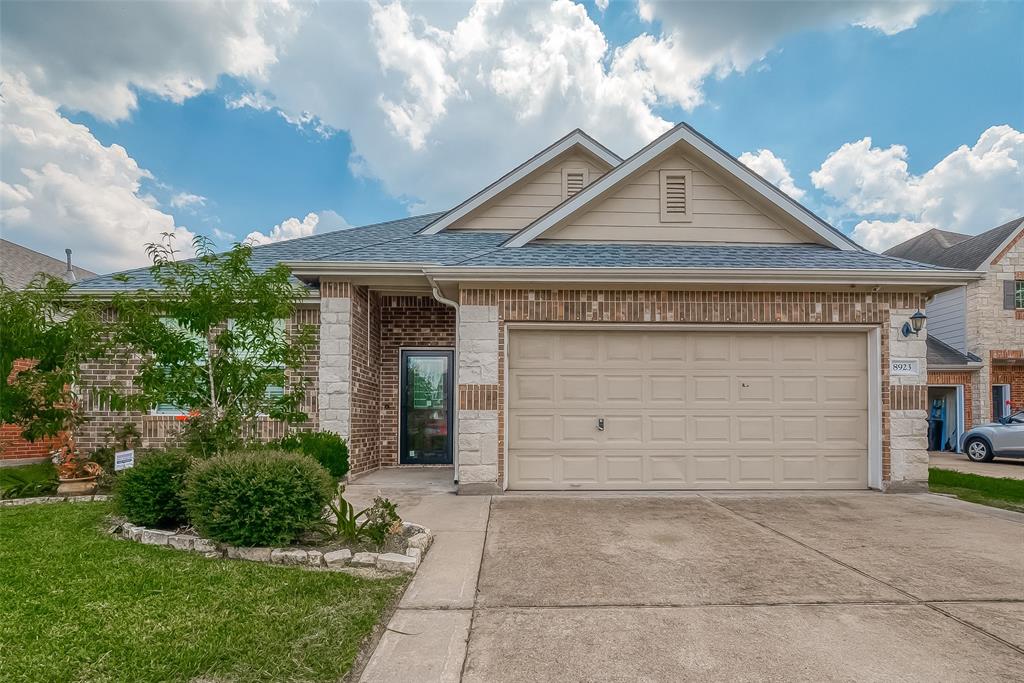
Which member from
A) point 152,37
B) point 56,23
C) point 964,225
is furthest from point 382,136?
point 964,225

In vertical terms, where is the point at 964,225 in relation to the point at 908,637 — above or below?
above

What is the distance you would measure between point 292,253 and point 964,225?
26400 mm

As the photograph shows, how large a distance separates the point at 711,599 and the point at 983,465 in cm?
1391

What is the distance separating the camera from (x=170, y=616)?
3.18 meters

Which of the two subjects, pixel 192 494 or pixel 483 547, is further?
pixel 483 547

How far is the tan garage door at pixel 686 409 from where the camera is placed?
306 inches

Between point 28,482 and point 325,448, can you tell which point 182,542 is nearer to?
point 325,448

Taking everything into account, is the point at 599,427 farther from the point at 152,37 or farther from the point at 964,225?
the point at 964,225

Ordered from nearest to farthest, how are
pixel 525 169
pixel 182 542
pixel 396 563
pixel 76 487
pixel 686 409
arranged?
pixel 396 563 < pixel 182 542 < pixel 76 487 < pixel 686 409 < pixel 525 169

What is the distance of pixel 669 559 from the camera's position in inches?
178

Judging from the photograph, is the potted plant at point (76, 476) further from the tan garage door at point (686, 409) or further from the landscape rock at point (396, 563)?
the tan garage door at point (686, 409)

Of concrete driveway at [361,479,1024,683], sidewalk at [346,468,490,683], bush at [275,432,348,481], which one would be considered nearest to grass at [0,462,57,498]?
bush at [275,432,348,481]

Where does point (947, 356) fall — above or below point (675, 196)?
below

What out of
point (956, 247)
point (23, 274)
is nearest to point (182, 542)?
point (23, 274)
